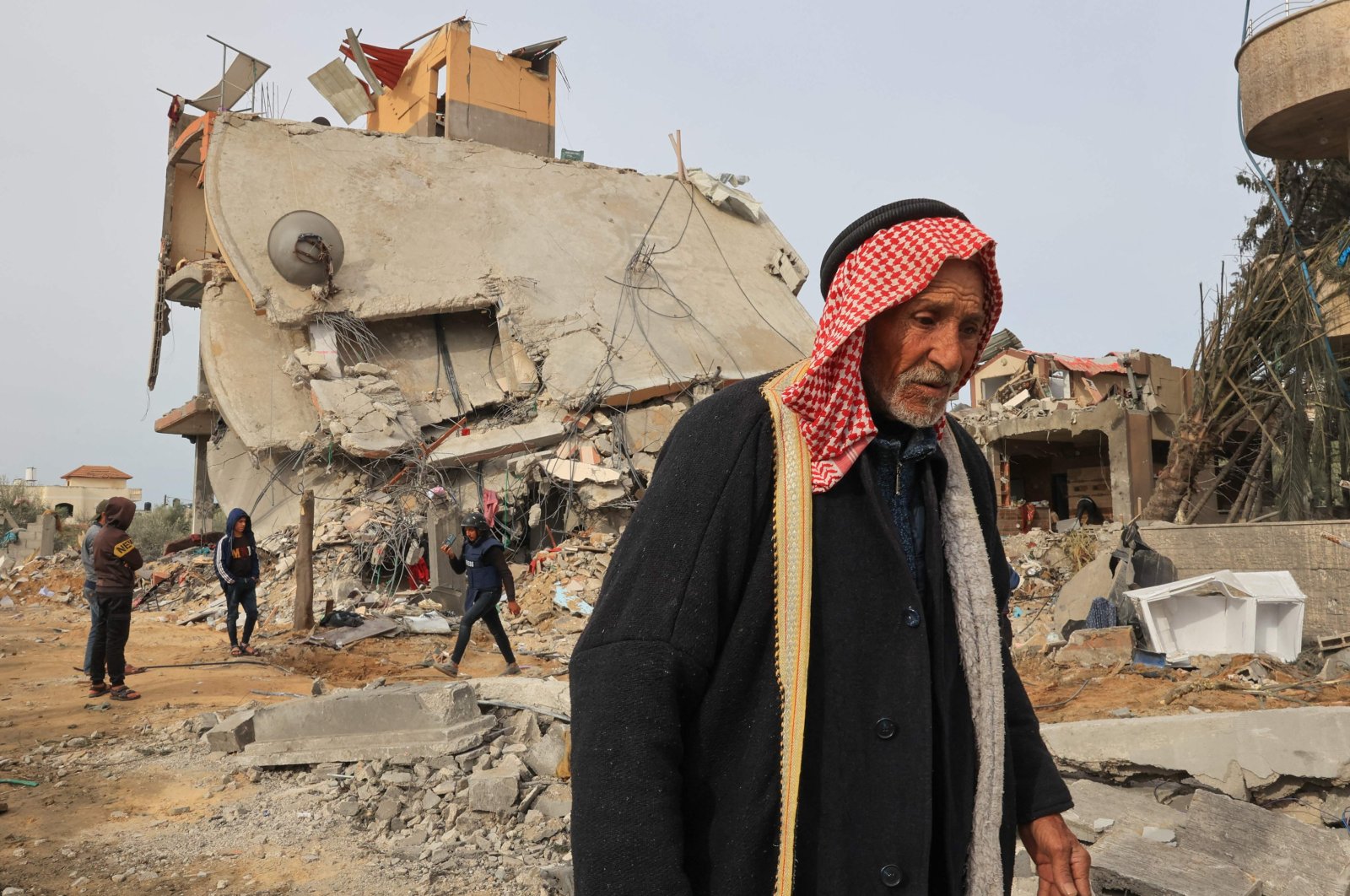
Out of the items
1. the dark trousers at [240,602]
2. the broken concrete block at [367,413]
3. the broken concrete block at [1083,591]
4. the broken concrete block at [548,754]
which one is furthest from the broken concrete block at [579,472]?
the broken concrete block at [548,754]

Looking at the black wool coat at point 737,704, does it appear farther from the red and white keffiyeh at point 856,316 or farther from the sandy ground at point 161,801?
the sandy ground at point 161,801

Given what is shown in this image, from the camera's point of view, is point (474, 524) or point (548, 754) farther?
point (474, 524)

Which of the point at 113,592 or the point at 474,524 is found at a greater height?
the point at 474,524

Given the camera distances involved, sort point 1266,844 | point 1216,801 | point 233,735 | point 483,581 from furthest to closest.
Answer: point 483,581
point 233,735
point 1216,801
point 1266,844

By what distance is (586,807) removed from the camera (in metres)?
1.28

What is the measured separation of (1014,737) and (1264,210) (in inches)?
1080

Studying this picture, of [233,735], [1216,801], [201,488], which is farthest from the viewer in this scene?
[201,488]

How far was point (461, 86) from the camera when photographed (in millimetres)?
22422

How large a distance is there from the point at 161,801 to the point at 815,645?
17.9ft

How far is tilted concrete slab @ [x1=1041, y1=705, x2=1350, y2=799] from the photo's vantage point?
4215mm

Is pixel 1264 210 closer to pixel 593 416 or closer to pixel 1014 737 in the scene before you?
pixel 593 416

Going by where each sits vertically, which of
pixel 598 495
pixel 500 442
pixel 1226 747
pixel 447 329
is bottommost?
pixel 1226 747

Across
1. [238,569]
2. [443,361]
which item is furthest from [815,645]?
[443,361]

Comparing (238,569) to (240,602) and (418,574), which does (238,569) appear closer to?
(240,602)
